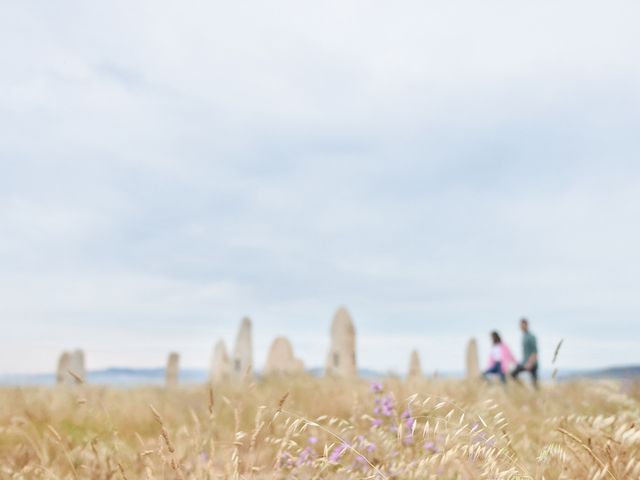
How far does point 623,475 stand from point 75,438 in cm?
396

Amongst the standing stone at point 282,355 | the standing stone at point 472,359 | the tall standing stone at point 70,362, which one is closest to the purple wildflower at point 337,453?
the standing stone at point 282,355

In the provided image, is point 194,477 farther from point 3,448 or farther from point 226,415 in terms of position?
point 226,415

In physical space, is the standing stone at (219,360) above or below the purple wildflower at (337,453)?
above

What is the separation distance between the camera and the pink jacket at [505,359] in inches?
557

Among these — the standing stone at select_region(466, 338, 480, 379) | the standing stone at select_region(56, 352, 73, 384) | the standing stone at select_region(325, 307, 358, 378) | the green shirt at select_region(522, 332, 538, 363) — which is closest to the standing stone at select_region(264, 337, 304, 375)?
the standing stone at select_region(325, 307, 358, 378)

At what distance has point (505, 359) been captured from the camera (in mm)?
14195

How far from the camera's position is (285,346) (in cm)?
2225

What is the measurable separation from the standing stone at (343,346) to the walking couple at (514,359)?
525cm

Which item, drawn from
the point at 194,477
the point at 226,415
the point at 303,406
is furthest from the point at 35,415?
the point at 194,477

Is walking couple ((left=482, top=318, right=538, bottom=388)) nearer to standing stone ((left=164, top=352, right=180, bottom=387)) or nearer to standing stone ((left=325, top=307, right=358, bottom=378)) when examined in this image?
standing stone ((left=325, top=307, right=358, bottom=378))

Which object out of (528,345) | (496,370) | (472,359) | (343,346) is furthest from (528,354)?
(472,359)

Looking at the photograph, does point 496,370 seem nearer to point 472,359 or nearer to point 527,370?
point 527,370

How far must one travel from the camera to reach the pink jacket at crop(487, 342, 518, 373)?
14148 millimetres

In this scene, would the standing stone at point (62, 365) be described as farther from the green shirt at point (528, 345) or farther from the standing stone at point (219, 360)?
the green shirt at point (528, 345)
